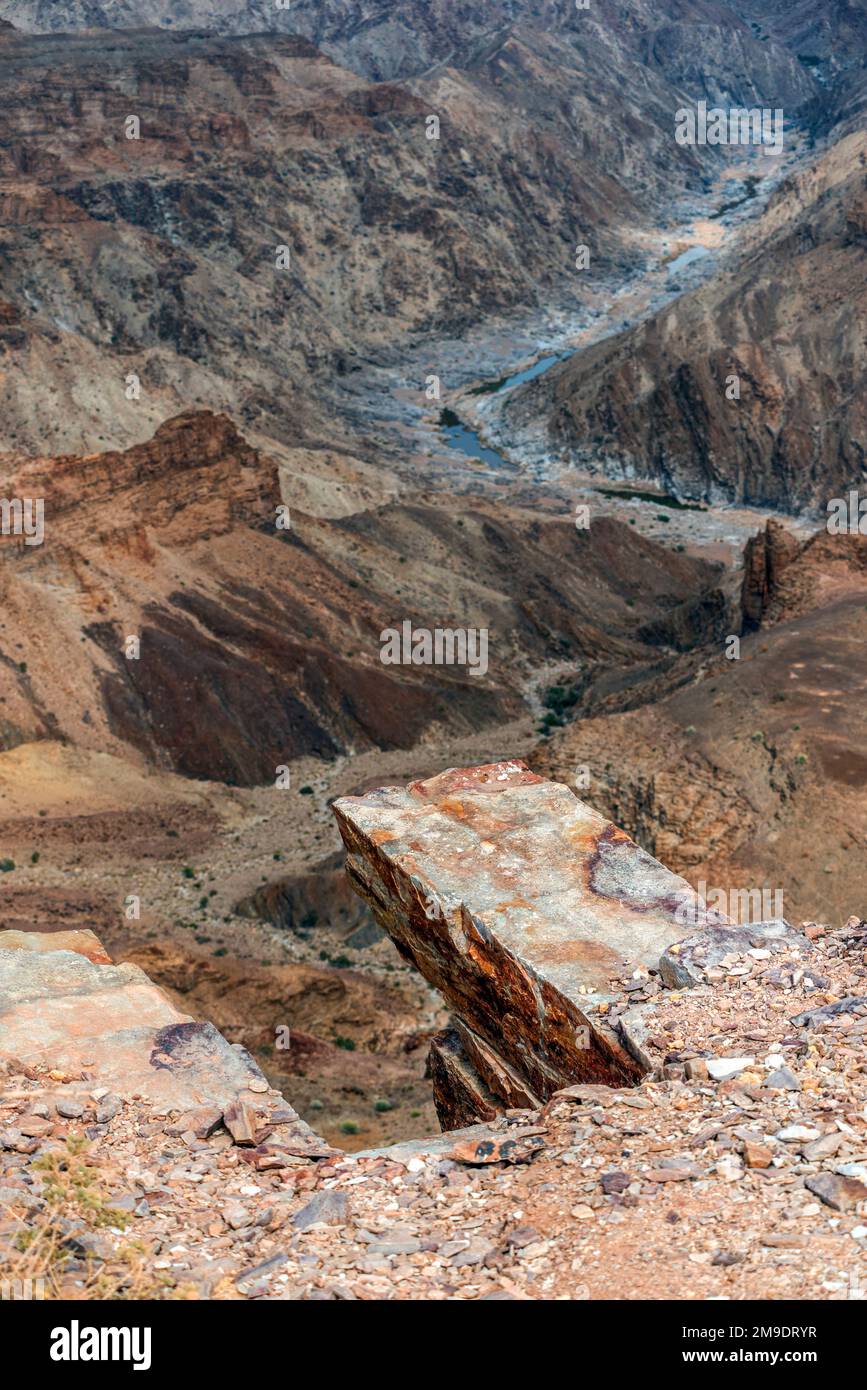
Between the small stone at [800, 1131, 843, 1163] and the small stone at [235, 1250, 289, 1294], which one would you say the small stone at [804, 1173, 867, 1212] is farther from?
the small stone at [235, 1250, 289, 1294]

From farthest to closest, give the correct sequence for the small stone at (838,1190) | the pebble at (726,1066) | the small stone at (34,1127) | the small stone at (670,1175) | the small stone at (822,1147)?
the small stone at (34,1127) → the pebble at (726,1066) → the small stone at (670,1175) → the small stone at (822,1147) → the small stone at (838,1190)

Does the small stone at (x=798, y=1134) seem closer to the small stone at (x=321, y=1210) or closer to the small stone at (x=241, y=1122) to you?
the small stone at (x=321, y=1210)

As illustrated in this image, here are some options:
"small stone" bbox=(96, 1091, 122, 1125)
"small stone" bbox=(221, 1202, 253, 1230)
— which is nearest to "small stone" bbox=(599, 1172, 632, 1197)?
"small stone" bbox=(221, 1202, 253, 1230)

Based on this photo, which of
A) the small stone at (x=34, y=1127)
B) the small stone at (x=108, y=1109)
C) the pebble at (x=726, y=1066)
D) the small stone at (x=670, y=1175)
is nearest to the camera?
the small stone at (x=670, y=1175)

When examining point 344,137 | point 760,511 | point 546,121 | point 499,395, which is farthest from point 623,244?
point 760,511

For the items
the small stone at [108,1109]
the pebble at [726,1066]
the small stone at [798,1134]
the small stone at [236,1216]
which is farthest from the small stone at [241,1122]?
the small stone at [798,1134]

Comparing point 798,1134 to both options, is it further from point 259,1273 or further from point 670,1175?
point 259,1273

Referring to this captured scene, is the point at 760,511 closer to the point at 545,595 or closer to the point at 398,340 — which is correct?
the point at 545,595

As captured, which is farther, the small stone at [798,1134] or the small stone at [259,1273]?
the small stone at [798,1134]
